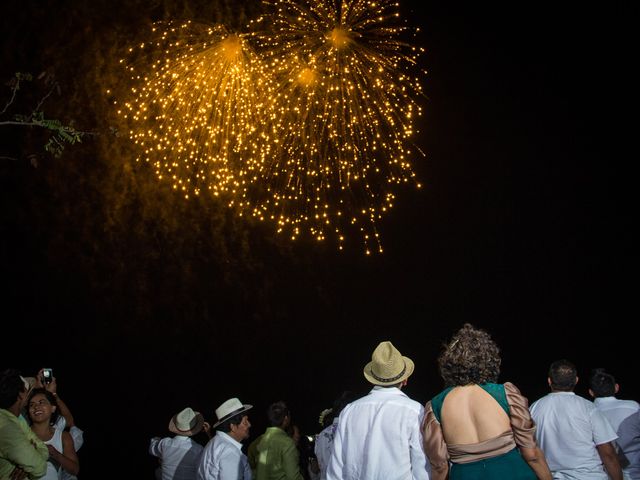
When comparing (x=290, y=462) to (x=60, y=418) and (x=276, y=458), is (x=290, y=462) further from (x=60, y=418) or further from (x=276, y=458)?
(x=60, y=418)

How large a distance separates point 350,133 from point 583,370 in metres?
4.80

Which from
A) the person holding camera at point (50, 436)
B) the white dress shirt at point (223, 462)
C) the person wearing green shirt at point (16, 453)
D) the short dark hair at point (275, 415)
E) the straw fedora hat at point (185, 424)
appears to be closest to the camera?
the person wearing green shirt at point (16, 453)

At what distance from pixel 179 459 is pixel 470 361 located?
3.18 meters

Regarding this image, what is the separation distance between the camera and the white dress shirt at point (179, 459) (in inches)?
200

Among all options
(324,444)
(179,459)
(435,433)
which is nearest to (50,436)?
(179,459)

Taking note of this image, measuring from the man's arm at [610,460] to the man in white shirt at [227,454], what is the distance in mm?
2315

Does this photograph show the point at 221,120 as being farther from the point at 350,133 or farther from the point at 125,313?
the point at 125,313

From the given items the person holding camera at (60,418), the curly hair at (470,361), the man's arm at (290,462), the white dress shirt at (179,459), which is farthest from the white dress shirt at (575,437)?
the person holding camera at (60,418)

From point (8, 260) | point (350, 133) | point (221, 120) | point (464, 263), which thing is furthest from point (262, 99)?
point (8, 260)

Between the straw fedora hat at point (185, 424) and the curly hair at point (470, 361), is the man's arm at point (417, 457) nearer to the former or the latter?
the curly hair at point (470, 361)

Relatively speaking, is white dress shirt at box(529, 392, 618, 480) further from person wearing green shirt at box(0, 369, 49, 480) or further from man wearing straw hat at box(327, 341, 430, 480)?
person wearing green shirt at box(0, 369, 49, 480)

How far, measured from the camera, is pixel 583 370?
8.75 m

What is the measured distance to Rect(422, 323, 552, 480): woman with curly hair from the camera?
2.62 m

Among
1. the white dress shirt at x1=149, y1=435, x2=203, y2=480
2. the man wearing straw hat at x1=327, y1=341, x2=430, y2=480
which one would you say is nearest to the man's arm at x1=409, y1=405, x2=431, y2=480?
the man wearing straw hat at x1=327, y1=341, x2=430, y2=480
